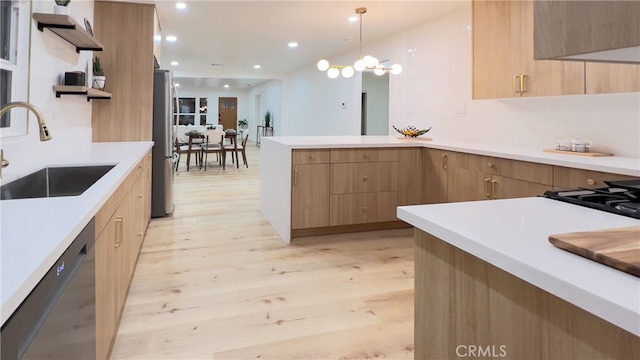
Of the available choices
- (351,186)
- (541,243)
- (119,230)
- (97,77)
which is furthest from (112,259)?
(97,77)

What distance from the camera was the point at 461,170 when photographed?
3.39 m

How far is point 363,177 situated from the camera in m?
3.73

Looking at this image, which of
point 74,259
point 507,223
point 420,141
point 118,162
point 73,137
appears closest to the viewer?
point 507,223

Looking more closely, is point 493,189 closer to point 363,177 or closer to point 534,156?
point 534,156

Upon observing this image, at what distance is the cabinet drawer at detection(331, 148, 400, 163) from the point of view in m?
3.63

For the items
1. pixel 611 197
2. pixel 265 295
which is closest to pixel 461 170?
pixel 265 295

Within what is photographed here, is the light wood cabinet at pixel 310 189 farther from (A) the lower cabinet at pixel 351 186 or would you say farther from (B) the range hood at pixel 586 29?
(B) the range hood at pixel 586 29

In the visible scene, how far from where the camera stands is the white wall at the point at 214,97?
17.1 metres

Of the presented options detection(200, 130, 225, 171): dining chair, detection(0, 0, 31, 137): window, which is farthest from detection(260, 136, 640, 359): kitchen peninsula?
detection(200, 130, 225, 171): dining chair

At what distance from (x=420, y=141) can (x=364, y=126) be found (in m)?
5.68

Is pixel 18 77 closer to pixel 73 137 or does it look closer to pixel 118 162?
pixel 118 162

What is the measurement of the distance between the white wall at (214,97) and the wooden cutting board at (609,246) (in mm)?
17442

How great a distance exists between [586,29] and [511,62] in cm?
287

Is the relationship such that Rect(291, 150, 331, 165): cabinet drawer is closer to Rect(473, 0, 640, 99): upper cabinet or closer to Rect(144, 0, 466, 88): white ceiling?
Rect(473, 0, 640, 99): upper cabinet
